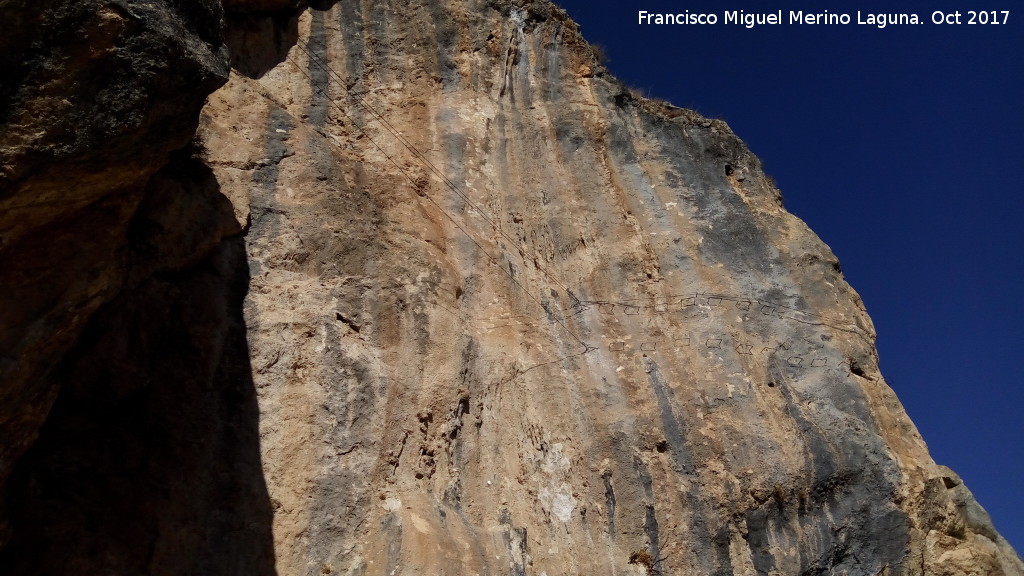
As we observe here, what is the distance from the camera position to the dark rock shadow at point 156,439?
19.6ft

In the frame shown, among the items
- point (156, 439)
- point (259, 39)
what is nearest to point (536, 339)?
point (156, 439)

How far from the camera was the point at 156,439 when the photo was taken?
6367 millimetres

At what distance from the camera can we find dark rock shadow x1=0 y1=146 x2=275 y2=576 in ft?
19.6


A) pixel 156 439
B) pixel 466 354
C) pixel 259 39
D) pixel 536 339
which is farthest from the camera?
pixel 259 39

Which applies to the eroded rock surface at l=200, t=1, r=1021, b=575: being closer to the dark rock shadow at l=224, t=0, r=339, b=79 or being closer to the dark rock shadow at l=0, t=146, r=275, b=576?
the dark rock shadow at l=224, t=0, r=339, b=79

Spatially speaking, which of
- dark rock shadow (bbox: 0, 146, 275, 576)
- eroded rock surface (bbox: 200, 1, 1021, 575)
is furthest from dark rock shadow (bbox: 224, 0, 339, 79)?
dark rock shadow (bbox: 0, 146, 275, 576)

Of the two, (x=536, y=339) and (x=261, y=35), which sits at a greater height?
(x=261, y=35)

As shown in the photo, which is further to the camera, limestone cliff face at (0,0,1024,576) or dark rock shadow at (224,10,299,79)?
dark rock shadow at (224,10,299,79)

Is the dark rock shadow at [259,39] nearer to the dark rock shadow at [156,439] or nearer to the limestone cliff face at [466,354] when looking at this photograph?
the limestone cliff face at [466,354]

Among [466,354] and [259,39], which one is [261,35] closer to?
[259,39]

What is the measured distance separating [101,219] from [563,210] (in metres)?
5.41

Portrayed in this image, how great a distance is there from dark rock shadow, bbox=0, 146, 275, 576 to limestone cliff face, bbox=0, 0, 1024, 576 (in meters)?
0.02

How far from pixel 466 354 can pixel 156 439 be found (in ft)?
9.28

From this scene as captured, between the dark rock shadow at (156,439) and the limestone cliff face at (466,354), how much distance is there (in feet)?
0.07
